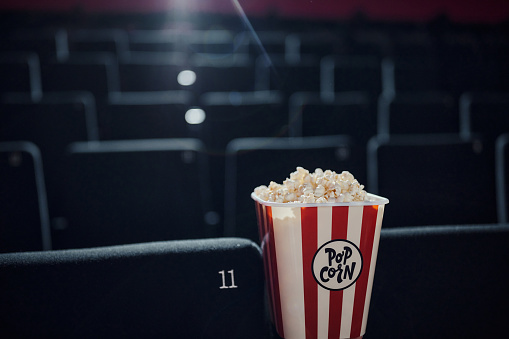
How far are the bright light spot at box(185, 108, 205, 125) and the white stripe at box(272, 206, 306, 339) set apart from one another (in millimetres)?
609

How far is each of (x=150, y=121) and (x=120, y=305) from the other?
0.61m

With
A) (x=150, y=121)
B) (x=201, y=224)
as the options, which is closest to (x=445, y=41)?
(x=150, y=121)

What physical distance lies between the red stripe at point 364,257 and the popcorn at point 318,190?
2 cm

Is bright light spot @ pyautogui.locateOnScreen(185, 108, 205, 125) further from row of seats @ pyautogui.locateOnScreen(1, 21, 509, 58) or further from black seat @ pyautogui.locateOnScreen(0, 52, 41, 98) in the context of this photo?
row of seats @ pyautogui.locateOnScreen(1, 21, 509, 58)

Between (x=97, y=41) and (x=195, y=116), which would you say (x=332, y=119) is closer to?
(x=195, y=116)

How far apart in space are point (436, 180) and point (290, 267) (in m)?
0.47

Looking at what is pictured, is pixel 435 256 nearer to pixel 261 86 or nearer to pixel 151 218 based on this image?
pixel 151 218

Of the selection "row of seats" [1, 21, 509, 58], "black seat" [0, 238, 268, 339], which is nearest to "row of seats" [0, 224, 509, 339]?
"black seat" [0, 238, 268, 339]

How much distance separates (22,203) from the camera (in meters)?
0.60

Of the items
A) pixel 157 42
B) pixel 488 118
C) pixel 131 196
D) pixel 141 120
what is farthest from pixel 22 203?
pixel 157 42

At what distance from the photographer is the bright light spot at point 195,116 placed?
90 centimetres

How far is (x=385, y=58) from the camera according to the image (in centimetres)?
148

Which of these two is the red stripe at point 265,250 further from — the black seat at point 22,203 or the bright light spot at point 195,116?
the bright light spot at point 195,116

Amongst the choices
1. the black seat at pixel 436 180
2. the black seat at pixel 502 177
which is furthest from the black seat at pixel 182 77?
the black seat at pixel 502 177
